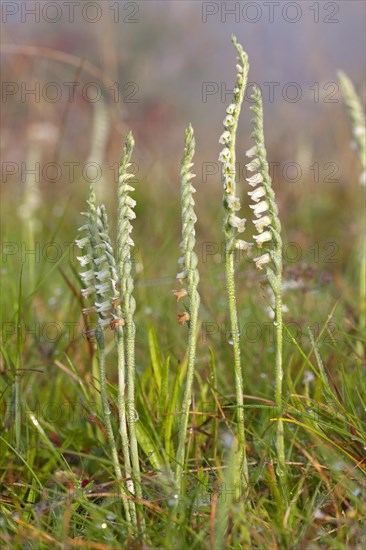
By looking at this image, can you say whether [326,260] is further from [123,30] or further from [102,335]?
[123,30]

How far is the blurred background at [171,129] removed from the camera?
525 cm

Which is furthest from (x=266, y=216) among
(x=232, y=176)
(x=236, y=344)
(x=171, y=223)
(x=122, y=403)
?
(x=171, y=223)

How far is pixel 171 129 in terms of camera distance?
1179 cm

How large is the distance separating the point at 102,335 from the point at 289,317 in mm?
1868

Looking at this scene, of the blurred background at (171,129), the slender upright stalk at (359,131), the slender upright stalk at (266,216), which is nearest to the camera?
the slender upright stalk at (266,216)

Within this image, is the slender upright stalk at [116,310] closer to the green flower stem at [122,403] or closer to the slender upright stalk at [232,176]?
the green flower stem at [122,403]

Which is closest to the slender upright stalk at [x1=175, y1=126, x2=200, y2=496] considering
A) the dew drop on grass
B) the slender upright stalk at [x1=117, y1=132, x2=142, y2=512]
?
the dew drop on grass

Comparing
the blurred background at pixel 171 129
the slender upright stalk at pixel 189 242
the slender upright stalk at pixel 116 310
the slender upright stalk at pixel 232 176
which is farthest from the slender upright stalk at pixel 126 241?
the blurred background at pixel 171 129

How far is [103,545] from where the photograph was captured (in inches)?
77.0

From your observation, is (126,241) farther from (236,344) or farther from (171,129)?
(171,129)

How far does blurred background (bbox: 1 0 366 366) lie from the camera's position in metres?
5.25

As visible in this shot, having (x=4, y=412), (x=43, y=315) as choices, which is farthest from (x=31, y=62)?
(x=4, y=412)

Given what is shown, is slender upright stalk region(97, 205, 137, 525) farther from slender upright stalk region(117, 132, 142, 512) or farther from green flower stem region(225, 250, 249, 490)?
green flower stem region(225, 250, 249, 490)

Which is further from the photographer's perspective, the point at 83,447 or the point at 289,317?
the point at 289,317
